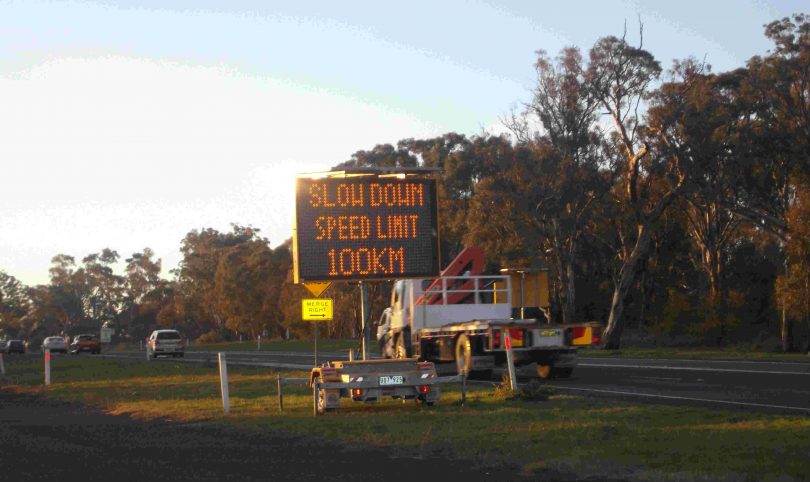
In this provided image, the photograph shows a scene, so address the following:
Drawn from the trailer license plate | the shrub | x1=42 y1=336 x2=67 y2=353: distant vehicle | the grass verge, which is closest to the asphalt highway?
the shrub

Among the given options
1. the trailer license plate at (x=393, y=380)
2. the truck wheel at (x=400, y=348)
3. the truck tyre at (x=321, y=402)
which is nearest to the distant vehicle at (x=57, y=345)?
the truck wheel at (x=400, y=348)

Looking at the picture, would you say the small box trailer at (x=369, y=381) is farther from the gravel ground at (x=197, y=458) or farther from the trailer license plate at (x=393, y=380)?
the gravel ground at (x=197, y=458)

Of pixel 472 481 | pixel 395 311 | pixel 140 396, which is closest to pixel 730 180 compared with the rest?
pixel 395 311

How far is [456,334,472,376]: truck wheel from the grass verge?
3.22 m

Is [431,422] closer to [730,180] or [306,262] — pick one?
[306,262]

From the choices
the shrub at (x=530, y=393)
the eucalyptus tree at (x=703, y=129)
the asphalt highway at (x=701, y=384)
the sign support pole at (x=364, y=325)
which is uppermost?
the eucalyptus tree at (x=703, y=129)

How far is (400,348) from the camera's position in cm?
2983

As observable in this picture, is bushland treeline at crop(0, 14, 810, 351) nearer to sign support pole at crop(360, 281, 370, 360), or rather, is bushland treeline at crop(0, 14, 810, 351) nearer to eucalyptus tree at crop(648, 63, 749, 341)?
eucalyptus tree at crop(648, 63, 749, 341)

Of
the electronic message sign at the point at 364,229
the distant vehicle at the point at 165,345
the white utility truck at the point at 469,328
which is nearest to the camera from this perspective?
the electronic message sign at the point at 364,229

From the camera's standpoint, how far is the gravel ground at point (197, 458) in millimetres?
11352

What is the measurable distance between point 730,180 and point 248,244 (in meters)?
63.2

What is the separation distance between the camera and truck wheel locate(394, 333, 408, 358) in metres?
29.4

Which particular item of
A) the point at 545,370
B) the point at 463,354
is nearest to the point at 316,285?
the point at 463,354

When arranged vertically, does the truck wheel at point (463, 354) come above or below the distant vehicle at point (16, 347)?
above
